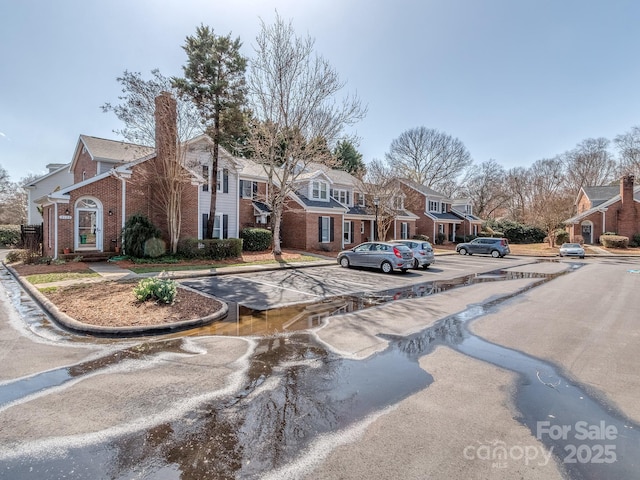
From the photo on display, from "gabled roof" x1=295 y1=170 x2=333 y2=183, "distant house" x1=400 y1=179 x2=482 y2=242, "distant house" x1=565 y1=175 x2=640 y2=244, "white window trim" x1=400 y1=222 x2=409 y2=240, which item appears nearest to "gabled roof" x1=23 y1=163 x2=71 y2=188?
"gabled roof" x1=295 y1=170 x2=333 y2=183

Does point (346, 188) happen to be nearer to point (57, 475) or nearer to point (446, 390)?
point (446, 390)

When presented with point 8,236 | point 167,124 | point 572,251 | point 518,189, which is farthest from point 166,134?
point 518,189

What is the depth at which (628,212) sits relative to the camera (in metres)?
37.8

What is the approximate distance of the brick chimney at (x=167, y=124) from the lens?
1795cm

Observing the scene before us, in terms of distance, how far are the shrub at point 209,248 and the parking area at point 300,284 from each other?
14.3ft

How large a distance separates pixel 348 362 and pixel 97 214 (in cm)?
1819

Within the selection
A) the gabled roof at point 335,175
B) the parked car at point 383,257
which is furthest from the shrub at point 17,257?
the gabled roof at point 335,175

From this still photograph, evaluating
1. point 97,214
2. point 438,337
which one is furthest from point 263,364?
point 97,214

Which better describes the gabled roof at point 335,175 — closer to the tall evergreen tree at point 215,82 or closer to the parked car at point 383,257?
the tall evergreen tree at point 215,82

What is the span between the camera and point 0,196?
44.8 m

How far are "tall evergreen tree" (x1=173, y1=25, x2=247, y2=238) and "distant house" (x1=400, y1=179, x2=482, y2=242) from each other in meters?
22.8

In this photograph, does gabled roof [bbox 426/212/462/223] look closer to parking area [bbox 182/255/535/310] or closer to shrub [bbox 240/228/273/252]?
shrub [bbox 240/228/273/252]

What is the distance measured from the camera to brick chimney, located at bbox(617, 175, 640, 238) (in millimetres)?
37688

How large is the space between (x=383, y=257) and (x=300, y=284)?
→ 5.51 m
